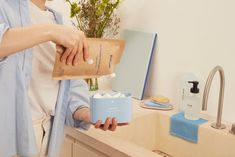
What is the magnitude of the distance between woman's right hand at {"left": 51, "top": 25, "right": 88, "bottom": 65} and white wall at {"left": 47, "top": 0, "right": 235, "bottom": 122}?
68 cm

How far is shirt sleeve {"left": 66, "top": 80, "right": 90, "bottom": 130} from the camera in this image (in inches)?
43.4

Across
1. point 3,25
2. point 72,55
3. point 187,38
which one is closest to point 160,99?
point 187,38

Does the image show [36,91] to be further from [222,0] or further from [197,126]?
[222,0]

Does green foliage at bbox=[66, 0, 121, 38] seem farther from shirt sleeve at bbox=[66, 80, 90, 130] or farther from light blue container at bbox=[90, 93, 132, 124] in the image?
light blue container at bbox=[90, 93, 132, 124]

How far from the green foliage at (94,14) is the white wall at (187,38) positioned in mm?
135

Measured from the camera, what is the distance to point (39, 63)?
3.29 ft

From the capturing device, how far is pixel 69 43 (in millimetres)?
811

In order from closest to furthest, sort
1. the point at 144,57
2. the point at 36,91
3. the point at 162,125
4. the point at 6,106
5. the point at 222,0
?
the point at 6,106 → the point at 36,91 → the point at 222,0 → the point at 162,125 → the point at 144,57

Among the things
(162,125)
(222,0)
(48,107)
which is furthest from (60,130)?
(222,0)

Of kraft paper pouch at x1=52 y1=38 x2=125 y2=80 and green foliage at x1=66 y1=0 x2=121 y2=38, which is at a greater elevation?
green foliage at x1=66 y1=0 x2=121 y2=38

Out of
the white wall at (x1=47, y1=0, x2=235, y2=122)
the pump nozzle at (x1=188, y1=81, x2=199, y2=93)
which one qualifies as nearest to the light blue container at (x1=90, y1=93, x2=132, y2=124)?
the pump nozzle at (x1=188, y1=81, x2=199, y2=93)

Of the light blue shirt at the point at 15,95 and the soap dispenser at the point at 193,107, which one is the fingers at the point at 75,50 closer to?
the light blue shirt at the point at 15,95

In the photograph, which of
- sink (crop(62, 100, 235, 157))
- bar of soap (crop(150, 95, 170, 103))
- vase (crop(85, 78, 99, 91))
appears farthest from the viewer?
vase (crop(85, 78, 99, 91))

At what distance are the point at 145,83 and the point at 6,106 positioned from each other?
854 millimetres
